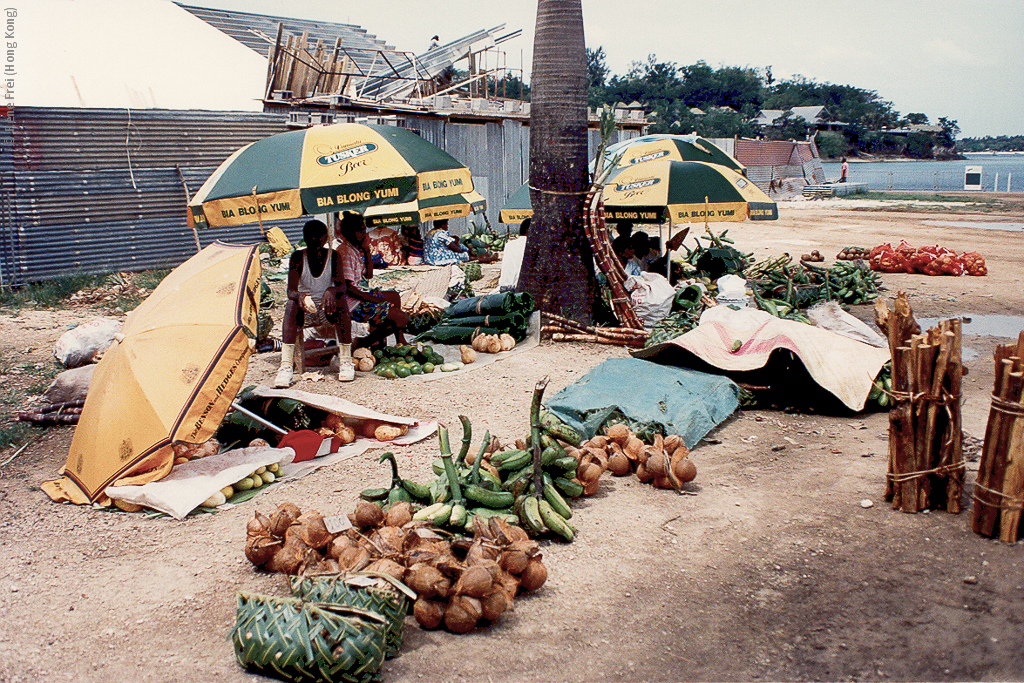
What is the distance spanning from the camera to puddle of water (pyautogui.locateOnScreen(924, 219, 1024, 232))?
2009 centimetres

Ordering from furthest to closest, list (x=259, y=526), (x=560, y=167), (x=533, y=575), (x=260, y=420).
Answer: (x=560, y=167), (x=260, y=420), (x=259, y=526), (x=533, y=575)

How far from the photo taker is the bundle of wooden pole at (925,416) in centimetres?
407

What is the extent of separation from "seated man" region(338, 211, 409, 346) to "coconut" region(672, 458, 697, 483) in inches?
153

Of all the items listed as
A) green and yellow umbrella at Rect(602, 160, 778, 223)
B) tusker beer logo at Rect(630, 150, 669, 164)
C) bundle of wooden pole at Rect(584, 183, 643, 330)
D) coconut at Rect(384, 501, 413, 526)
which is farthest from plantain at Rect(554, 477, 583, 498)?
tusker beer logo at Rect(630, 150, 669, 164)

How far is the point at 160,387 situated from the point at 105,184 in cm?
958

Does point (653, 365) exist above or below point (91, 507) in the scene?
above

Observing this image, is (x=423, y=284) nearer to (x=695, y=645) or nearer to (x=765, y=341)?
(x=765, y=341)

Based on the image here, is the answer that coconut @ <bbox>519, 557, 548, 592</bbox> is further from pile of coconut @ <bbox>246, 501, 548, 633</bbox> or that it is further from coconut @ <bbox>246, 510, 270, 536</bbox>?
coconut @ <bbox>246, 510, 270, 536</bbox>

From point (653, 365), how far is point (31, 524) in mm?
4608

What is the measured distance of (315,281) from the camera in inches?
292

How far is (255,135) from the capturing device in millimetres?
14055

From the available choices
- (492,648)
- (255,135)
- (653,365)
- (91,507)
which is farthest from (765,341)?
(255,135)

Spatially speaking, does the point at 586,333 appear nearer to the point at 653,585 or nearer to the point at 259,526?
the point at 653,585

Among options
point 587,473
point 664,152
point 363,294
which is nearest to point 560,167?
point 664,152
